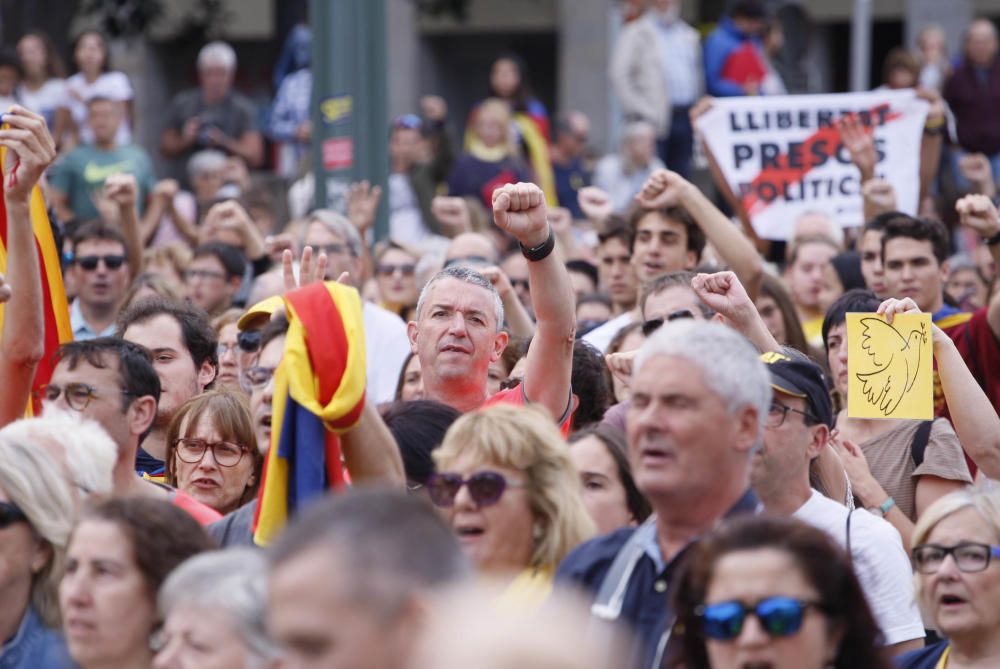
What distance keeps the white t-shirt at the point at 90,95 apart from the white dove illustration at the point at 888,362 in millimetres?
8213

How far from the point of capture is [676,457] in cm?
410

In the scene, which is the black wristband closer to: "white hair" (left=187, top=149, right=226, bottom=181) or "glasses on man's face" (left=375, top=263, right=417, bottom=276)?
"glasses on man's face" (left=375, top=263, right=417, bottom=276)

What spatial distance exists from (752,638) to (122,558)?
1497mm

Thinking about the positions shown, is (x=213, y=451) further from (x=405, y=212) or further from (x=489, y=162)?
(x=405, y=212)

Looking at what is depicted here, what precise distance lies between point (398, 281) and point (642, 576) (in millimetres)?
5981

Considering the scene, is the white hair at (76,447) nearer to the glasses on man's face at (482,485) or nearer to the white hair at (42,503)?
the white hair at (42,503)

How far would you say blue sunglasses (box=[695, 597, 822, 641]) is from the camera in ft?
12.1

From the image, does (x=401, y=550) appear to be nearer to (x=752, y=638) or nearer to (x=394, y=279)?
(x=752, y=638)

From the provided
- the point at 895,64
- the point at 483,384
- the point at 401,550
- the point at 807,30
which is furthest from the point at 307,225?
the point at 807,30

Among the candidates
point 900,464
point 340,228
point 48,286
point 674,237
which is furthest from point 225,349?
point 900,464

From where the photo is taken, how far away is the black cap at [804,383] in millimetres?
5164

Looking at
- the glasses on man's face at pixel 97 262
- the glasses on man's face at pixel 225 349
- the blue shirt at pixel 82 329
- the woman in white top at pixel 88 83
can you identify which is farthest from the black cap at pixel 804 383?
the woman in white top at pixel 88 83

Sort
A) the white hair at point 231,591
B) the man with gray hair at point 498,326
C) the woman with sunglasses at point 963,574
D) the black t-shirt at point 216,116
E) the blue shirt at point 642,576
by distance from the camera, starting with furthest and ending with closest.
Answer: the black t-shirt at point 216,116 < the man with gray hair at point 498,326 < the woman with sunglasses at point 963,574 < the blue shirt at point 642,576 < the white hair at point 231,591

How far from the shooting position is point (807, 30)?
17922mm
